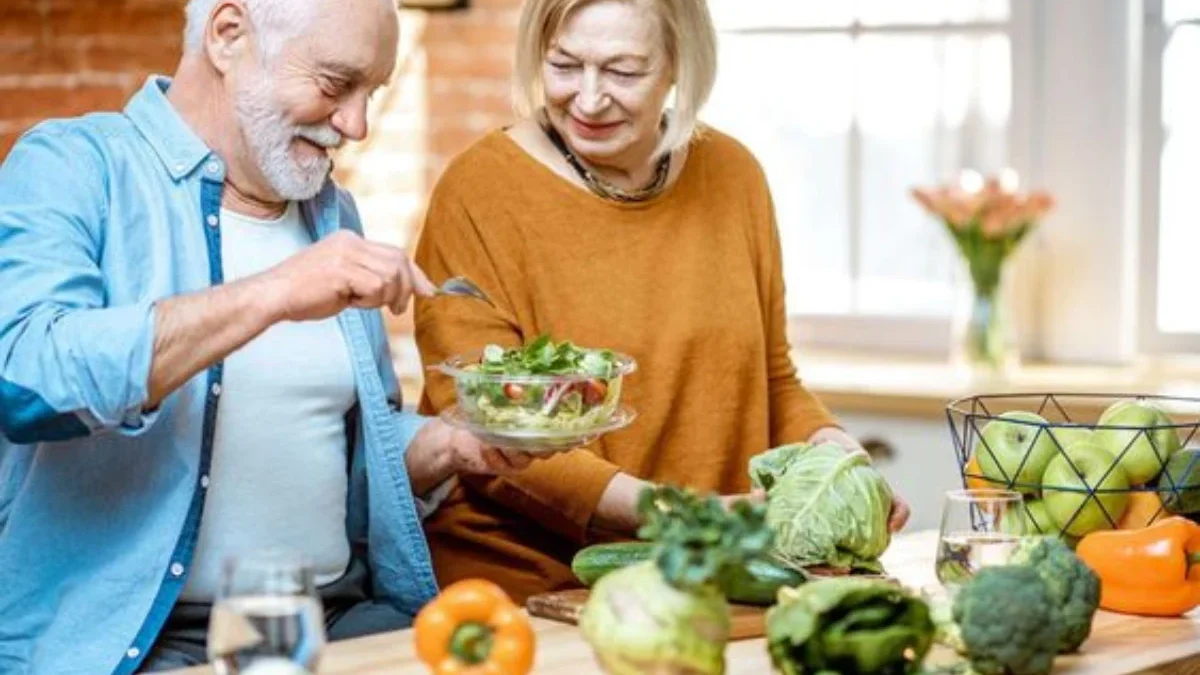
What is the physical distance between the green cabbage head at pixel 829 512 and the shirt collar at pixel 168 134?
0.83 m

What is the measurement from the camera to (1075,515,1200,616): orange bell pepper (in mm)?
2650

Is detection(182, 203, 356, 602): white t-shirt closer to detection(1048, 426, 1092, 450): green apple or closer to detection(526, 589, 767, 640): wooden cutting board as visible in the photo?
detection(526, 589, 767, 640): wooden cutting board

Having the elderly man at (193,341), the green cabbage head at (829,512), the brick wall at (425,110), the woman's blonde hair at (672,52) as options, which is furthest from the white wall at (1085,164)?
the elderly man at (193,341)

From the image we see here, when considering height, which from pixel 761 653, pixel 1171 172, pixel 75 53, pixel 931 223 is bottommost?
pixel 761 653

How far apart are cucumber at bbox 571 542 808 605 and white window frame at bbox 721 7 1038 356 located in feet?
7.71

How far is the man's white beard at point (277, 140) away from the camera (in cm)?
277

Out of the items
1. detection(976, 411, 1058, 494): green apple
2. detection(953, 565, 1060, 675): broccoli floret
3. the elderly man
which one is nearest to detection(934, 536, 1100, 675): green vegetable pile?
detection(953, 565, 1060, 675): broccoli floret

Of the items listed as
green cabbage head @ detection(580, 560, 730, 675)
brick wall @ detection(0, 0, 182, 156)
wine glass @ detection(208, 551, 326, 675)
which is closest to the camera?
wine glass @ detection(208, 551, 326, 675)

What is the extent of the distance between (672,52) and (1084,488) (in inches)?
35.4

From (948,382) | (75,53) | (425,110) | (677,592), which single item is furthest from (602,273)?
(425,110)

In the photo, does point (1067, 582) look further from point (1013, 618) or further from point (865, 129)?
point (865, 129)

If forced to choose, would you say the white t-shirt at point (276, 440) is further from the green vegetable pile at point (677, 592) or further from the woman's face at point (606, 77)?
the green vegetable pile at point (677, 592)

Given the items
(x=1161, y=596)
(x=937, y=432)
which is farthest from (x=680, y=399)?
(x=937, y=432)

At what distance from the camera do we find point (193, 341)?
2500 millimetres
